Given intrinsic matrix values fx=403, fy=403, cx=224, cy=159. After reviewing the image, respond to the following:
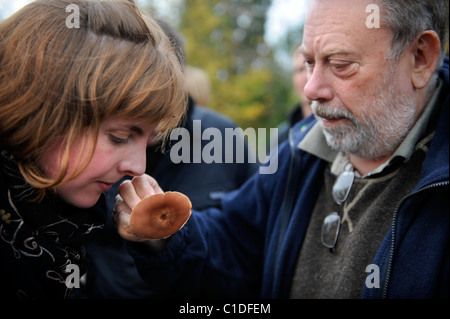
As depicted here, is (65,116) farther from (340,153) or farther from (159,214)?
(340,153)

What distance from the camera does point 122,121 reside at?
124 centimetres

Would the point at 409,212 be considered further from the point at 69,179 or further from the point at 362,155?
the point at 69,179

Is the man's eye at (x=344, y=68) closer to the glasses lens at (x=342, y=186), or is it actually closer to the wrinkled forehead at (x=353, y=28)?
the wrinkled forehead at (x=353, y=28)

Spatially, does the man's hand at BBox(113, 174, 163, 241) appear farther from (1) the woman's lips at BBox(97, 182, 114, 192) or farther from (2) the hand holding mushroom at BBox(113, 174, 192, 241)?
(1) the woman's lips at BBox(97, 182, 114, 192)

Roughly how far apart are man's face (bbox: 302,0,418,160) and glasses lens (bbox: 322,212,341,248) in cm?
30

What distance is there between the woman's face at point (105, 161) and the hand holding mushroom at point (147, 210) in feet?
0.35

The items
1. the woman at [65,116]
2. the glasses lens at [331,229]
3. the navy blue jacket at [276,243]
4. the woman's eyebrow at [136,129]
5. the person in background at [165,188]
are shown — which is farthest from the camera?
the person in background at [165,188]

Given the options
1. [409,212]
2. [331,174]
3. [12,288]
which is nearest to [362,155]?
[331,174]

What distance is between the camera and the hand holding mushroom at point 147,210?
1307mm

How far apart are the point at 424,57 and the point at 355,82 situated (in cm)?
33

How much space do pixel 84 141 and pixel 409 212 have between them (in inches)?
44.6

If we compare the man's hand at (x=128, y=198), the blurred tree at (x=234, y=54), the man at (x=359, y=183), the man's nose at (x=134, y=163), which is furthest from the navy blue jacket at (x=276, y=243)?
the blurred tree at (x=234, y=54)

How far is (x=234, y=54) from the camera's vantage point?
9148 mm

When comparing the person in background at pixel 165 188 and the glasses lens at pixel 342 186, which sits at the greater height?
the glasses lens at pixel 342 186
